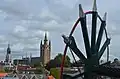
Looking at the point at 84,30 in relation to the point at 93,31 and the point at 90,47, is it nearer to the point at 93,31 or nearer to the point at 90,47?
the point at 93,31

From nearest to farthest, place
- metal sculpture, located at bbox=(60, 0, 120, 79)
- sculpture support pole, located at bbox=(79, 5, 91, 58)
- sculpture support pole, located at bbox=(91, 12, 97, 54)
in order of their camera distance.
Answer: metal sculpture, located at bbox=(60, 0, 120, 79) → sculpture support pole, located at bbox=(79, 5, 91, 58) → sculpture support pole, located at bbox=(91, 12, 97, 54)

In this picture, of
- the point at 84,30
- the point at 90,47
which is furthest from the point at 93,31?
the point at 90,47

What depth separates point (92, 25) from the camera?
1567 inches

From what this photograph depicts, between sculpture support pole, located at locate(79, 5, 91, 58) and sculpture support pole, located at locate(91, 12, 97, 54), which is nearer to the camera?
sculpture support pole, located at locate(79, 5, 91, 58)

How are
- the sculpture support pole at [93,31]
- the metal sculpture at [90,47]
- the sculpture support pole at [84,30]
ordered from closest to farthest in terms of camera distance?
1. the metal sculpture at [90,47]
2. the sculpture support pole at [84,30]
3. the sculpture support pole at [93,31]

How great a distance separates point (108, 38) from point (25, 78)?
31.3 m

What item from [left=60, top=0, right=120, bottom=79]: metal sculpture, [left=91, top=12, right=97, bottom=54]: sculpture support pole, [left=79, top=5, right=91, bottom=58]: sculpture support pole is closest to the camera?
[left=60, top=0, right=120, bottom=79]: metal sculpture

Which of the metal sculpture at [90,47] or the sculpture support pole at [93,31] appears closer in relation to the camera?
the metal sculpture at [90,47]

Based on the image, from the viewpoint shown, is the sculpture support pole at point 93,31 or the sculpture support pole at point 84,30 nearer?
the sculpture support pole at point 84,30

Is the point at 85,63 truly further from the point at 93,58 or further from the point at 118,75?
the point at 118,75

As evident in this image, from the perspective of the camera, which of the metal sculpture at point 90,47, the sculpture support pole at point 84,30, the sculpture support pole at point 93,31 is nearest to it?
the metal sculpture at point 90,47

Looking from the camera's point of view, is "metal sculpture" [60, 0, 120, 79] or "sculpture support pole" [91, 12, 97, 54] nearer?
"metal sculpture" [60, 0, 120, 79]

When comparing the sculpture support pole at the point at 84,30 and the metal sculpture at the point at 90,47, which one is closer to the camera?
the metal sculpture at the point at 90,47

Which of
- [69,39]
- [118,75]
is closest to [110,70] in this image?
[118,75]
